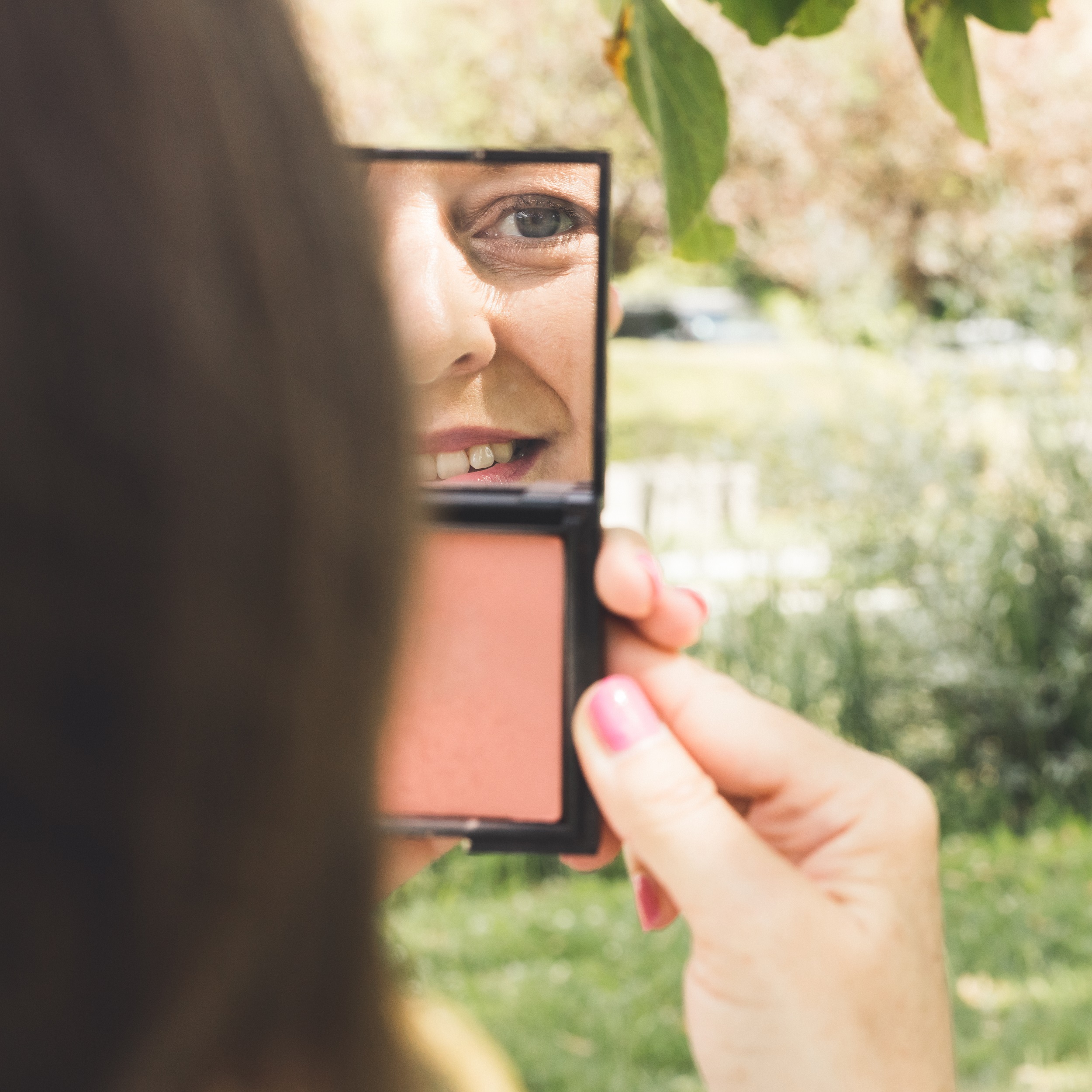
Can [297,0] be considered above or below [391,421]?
above

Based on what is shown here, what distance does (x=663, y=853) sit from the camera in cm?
65

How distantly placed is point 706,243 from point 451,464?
1.36 feet

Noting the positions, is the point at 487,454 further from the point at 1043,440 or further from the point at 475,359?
the point at 1043,440

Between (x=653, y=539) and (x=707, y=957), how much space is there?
292cm

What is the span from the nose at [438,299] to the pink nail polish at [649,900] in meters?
0.36

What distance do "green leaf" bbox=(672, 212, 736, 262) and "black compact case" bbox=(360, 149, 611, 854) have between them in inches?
12.7

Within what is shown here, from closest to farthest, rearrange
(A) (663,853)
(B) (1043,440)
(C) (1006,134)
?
(A) (663,853)
(B) (1043,440)
(C) (1006,134)

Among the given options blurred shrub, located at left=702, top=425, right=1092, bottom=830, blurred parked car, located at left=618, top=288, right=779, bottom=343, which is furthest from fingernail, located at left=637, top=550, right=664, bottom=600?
blurred parked car, located at left=618, top=288, right=779, bottom=343

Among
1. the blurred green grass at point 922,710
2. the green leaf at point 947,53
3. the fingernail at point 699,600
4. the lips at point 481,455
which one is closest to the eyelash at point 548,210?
the lips at point 481,455

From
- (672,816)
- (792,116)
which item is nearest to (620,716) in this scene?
(672,816)

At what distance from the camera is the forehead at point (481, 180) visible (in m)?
0.69

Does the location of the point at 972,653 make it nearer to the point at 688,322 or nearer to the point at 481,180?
the point at 481,180

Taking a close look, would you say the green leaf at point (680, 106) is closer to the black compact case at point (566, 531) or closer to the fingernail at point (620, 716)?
the black compact case at point (566, 531)

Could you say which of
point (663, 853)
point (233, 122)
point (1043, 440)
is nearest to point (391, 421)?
point (233, 122)
